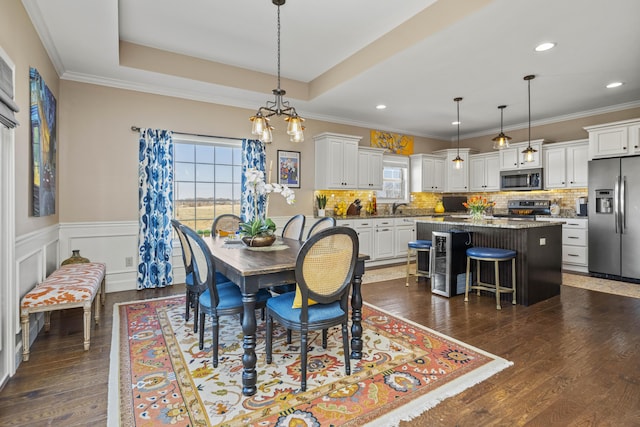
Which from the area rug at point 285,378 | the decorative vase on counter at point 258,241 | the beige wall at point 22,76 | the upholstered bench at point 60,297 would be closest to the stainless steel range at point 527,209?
the area rug at point 285,378

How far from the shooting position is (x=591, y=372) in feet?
7.74

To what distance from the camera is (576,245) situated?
18.7 feet

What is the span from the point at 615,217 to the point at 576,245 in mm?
790

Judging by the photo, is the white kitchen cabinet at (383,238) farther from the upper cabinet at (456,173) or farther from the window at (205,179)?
the window at (205,179)

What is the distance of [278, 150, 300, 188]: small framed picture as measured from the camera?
5.70 m

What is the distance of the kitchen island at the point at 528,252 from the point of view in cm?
395

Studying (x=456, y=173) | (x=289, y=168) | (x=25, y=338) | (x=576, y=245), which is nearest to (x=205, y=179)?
(x=289, y=168)

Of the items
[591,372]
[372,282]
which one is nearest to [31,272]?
[372,282]

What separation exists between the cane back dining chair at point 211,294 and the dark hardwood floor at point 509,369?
770 mm

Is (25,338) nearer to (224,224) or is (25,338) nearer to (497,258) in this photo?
(224,224)

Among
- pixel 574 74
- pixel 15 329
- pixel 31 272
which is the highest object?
pixel 574 74

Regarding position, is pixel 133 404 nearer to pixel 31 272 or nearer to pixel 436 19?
pixel 31 272

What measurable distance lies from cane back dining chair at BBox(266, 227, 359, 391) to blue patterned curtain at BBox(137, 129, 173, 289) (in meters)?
2.95

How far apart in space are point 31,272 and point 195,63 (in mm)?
3021
